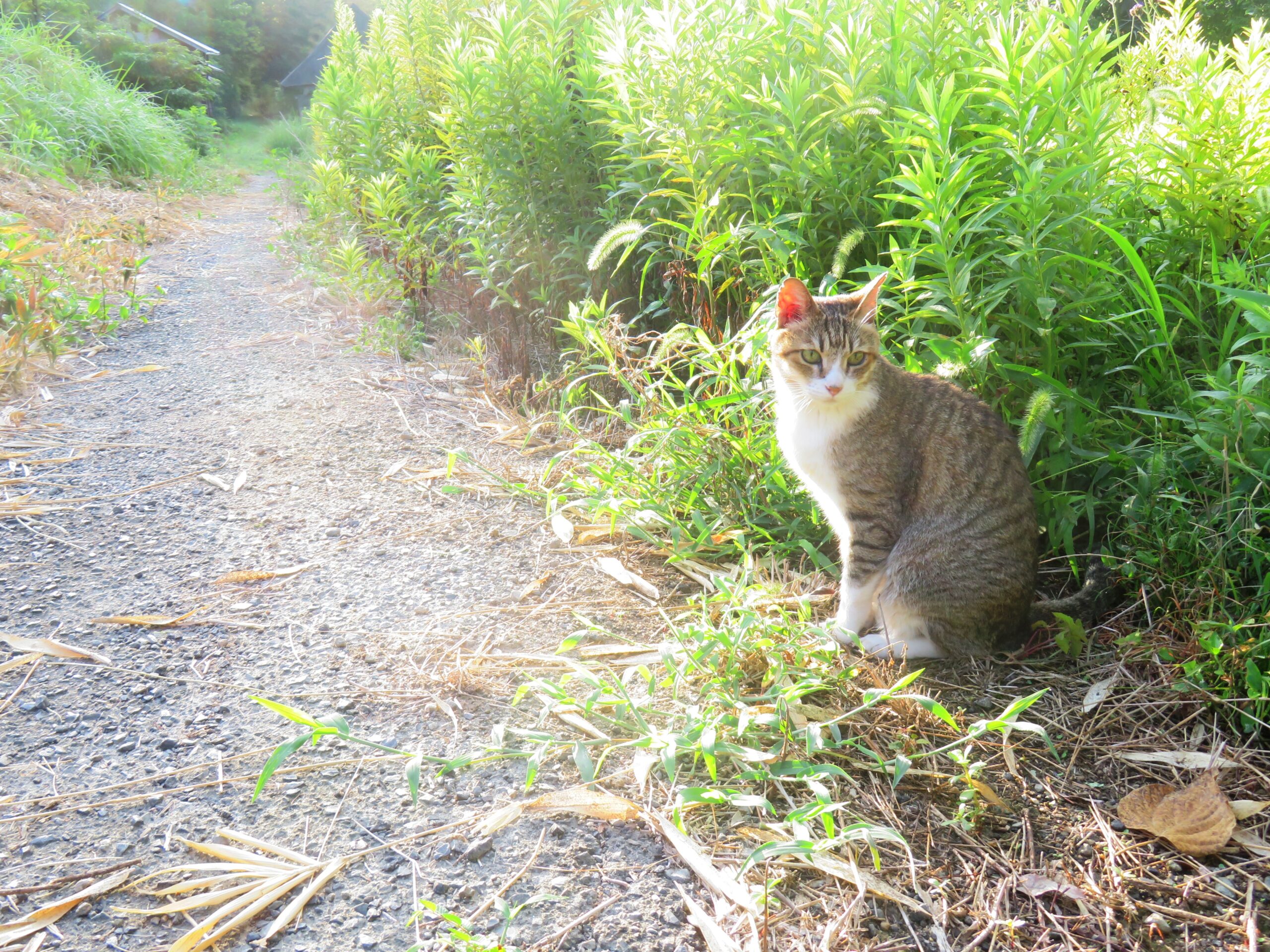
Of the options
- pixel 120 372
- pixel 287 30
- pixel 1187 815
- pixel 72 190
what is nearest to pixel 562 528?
pixel 1187 815

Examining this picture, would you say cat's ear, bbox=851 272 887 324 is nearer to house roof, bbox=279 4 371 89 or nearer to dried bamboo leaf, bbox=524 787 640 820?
dried bamboo leaf, bbox=524 787 640 820

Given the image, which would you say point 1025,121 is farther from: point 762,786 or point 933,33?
point 762,786

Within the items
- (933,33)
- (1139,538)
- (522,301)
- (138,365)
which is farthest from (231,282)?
(1139,538)

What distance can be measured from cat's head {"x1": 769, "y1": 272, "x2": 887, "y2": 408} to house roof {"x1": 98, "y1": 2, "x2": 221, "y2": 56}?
82.5ft

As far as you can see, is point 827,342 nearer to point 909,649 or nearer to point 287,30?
point 909,649

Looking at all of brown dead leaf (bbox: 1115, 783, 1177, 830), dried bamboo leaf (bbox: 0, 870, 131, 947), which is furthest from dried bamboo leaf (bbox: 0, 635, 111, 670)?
brown dead leaf (bbox: 1115, 783, 1177, 830)

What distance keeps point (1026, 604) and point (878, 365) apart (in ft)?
2.82

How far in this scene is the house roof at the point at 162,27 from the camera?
22.0 m

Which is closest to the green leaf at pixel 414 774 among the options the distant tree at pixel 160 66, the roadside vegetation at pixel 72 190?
the roadside vegetation at pixel 72 190

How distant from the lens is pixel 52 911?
4.91 ft

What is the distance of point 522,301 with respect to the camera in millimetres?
4590

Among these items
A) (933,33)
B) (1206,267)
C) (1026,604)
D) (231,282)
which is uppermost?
(933,33)

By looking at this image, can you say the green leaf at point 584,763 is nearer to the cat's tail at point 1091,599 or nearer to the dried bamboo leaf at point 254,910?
the dried bamboo leaf at point 254,910

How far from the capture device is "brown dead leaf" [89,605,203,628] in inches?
95.6
